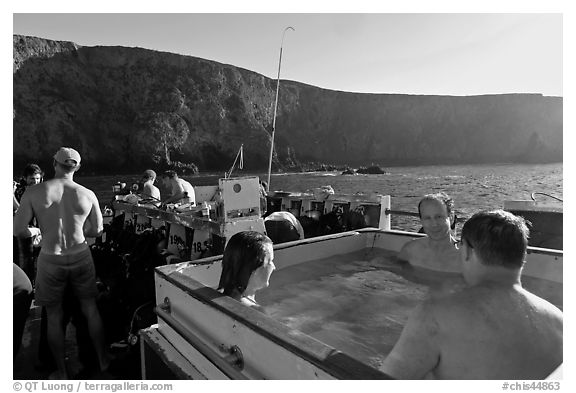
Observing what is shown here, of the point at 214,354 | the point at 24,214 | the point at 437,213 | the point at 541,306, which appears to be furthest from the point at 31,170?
the point at 541,306

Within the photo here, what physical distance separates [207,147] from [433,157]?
6352 cm

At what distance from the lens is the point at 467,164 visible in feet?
361

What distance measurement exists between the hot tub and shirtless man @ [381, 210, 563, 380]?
0.77ft

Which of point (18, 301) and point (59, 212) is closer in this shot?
point (18, 301)

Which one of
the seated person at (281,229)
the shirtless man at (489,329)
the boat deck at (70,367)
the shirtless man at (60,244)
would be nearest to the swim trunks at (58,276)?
the shirtless man at (60,244)

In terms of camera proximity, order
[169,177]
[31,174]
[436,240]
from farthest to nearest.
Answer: [169,177] → [31,174] → [436,240]

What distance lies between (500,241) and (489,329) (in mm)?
360

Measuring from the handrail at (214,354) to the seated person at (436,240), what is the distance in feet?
8.67

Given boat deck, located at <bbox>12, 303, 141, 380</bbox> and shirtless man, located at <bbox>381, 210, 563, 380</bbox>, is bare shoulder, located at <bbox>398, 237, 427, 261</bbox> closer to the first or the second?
shirtless man, located at <bbox>381, 210, 563, 380</bbox>

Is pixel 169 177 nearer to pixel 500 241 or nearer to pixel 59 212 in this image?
pixel 59 212

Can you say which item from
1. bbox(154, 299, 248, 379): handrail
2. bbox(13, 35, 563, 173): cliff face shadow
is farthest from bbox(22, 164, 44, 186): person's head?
bbox(13, 35, 563, 173): cliff face shadow

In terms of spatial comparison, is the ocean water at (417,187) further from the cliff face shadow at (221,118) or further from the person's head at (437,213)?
the person's head at (437,213)

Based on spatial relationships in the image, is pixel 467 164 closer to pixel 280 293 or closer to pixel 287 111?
pixel 287 111

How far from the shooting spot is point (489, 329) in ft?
5.28
